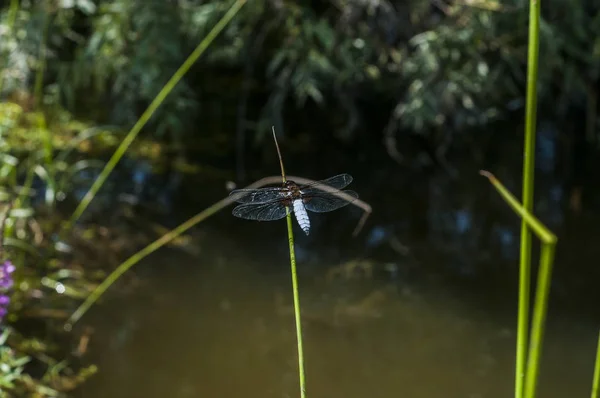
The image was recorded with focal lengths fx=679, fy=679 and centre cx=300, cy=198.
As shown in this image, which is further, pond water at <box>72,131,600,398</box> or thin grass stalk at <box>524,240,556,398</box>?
pond water at <box>72,131,600,398</box>

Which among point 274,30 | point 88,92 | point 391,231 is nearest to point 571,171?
point 391,231

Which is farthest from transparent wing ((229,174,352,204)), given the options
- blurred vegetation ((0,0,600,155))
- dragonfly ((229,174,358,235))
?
blurred vegetation ((0,0,600,155))

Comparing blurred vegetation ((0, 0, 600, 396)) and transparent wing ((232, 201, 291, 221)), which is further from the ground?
blurred vegetation ((0, 0, 600, 396))

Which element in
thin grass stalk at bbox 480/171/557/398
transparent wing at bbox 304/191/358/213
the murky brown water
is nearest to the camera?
thin grass stalk at bbox 480/171/557/398

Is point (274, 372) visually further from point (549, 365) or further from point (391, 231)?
point (391, 231)

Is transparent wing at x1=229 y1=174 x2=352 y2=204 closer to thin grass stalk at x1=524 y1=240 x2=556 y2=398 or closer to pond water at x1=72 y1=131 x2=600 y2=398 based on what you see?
thin grass stalk at x1=524 y1=240 x2=556 y2=398

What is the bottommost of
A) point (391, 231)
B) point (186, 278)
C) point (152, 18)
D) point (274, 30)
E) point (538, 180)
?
point (186, 278)

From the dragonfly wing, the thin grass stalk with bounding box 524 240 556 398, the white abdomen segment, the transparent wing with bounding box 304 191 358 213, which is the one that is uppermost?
the dragonfly wing

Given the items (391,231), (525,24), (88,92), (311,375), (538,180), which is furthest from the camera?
(88,92)
